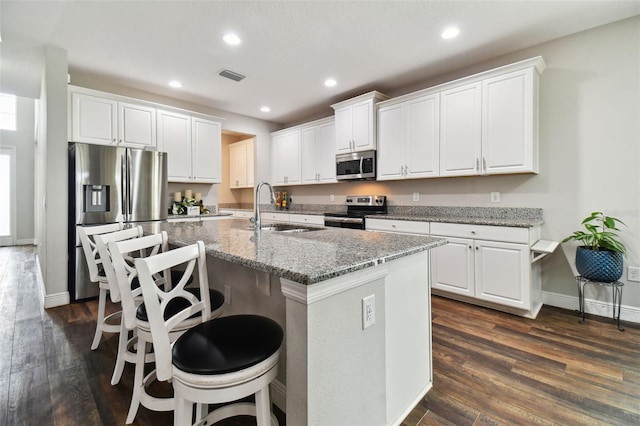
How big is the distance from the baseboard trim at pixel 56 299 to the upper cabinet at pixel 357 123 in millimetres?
3774

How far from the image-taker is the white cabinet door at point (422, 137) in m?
3.50

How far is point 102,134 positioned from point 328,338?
4.02 metres

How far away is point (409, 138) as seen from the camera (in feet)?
12.3

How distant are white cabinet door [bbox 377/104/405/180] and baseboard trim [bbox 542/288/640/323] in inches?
80.7

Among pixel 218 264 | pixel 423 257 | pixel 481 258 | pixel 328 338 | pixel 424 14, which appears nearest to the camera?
pixel 328 338

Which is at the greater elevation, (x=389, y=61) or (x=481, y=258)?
(x=389, y=61)

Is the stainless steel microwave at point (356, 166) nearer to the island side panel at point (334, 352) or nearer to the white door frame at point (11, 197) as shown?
the island side panel at point (334, 352)

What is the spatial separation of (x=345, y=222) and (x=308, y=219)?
880 millimetres

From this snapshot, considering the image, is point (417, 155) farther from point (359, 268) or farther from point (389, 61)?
Result: point (359, 268)

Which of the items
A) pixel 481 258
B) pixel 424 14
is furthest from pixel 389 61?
pixel 481 258

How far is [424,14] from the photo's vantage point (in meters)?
2.54

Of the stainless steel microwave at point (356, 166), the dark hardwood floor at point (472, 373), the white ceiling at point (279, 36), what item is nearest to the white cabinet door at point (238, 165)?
the white ceiling at point (279, 36)

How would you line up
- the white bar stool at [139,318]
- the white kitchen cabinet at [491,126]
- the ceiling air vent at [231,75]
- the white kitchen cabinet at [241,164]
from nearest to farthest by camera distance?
the white bar stool at [139,318], the white kitchen cabinet at [491,126], the ceiling air vent at [231,75], the white kitchen cabinet at [241,164]

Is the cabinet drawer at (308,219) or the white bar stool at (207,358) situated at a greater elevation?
the cabinet drawer at (308,219)
